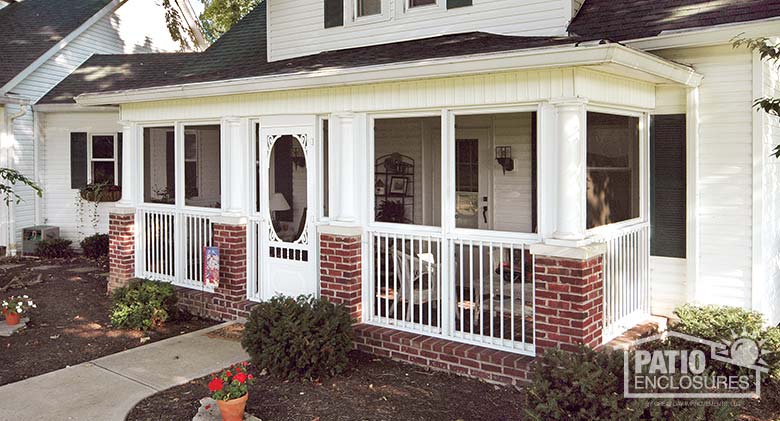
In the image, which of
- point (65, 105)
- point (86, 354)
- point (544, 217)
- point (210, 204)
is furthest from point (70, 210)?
point (544, 217)

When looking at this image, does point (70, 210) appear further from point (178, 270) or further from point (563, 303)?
point (563, 303)

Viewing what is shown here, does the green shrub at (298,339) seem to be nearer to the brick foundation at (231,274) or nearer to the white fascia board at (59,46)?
the brick foundation at (231,274)

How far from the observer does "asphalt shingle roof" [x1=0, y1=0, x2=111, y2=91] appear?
13375mm

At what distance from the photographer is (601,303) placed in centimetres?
550

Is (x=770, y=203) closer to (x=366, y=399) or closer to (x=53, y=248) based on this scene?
(x=366, y=399)

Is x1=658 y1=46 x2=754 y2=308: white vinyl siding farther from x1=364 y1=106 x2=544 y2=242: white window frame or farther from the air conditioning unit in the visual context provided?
the air conditioning unit

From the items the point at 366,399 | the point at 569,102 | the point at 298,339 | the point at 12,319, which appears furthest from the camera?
the point at 12,319

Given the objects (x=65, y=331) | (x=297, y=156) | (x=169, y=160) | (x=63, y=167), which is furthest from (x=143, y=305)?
(x=63, y=167)

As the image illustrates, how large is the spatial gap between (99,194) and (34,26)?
16.4 feet

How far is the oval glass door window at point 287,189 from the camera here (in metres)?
7.45

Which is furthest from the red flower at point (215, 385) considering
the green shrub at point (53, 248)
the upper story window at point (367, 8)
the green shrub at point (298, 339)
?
the green shrub at point (53, 248)

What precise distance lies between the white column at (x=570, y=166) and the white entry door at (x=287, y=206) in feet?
9.23

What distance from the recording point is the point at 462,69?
17.8 feet

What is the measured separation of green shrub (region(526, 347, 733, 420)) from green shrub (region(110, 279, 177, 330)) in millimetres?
4818
